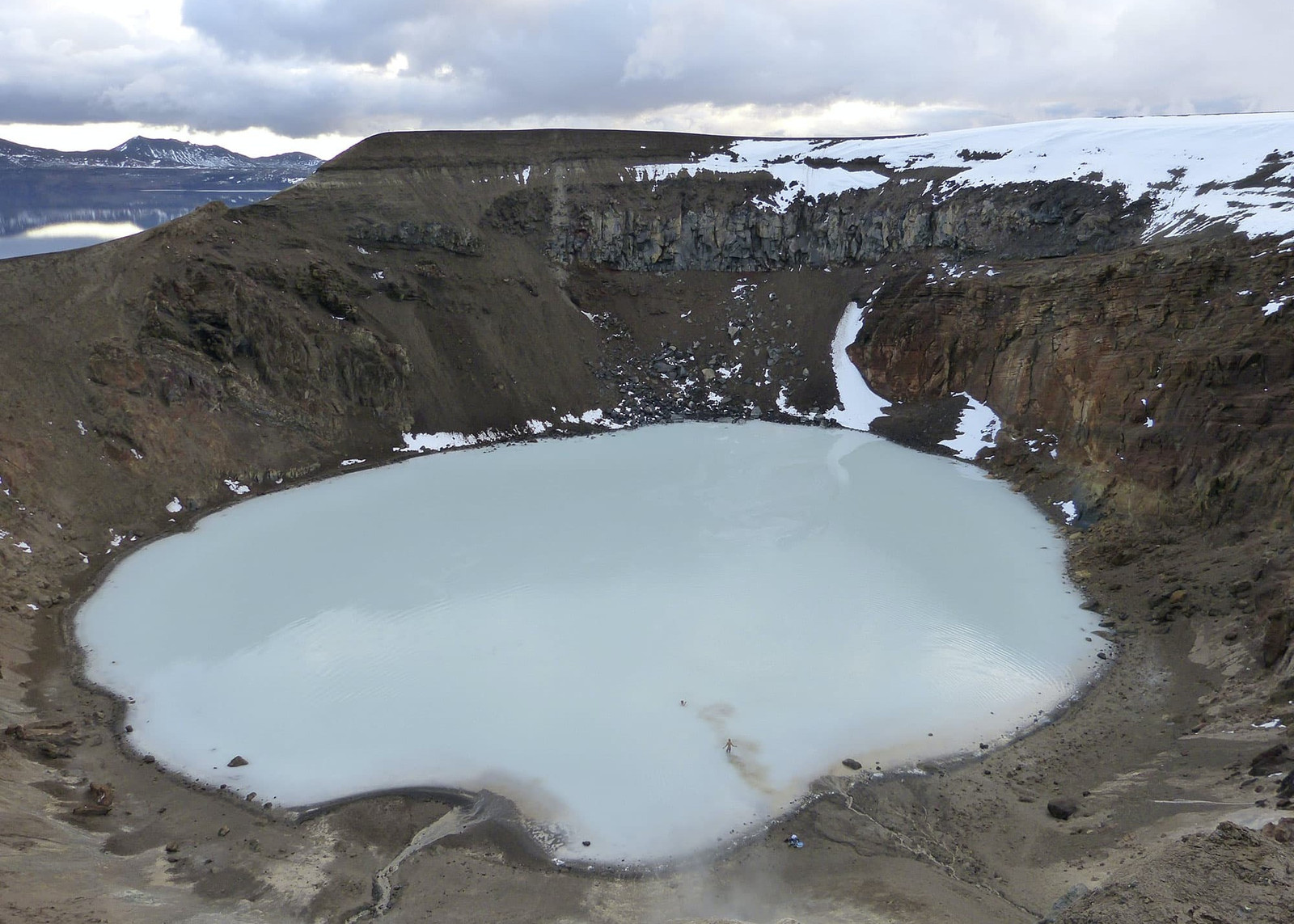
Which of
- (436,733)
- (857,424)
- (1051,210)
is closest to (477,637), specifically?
(436,733)

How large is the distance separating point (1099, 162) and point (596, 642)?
3455cm

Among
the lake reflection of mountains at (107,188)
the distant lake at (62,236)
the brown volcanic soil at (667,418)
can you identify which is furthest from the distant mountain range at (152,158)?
the brown volcanic soil at (667,418)

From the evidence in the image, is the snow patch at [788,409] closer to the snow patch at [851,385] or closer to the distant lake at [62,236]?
the snow patch at [851,385]

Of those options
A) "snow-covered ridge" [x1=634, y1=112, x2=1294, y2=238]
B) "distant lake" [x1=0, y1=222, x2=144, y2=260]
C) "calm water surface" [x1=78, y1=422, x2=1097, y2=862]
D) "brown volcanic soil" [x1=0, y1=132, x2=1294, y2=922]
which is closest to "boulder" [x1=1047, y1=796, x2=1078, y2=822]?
"brown volcanic soil" [x1=0, y1=132, x2=1294, y2=922]

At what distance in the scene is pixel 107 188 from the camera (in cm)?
8431

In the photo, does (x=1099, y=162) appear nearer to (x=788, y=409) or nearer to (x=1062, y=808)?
(x=788, y=409)

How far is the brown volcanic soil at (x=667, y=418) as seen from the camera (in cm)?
1136

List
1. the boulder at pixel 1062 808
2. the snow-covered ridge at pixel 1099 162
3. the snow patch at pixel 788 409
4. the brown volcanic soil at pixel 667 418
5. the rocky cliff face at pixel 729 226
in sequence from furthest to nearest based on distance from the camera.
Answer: the rocky cliff face at pixel 729 226 < the snow patch at pixel 788 409 < the snow-covered ridge at pixel 1099 162 < the boulder at pixel 1062 808 < the brown volcanic soil at pixel 667 418

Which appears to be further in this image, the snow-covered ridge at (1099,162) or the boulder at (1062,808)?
the snow-covered ridge at (1099,162)

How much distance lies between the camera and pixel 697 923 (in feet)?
33.2

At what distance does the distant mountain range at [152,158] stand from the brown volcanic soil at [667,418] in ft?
284

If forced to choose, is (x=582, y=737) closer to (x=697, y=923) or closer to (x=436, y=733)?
(x=436, y=733)

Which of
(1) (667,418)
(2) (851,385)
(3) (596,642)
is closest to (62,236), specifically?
(1) (667,418)

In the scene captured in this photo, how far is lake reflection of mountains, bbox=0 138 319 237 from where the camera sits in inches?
2694
